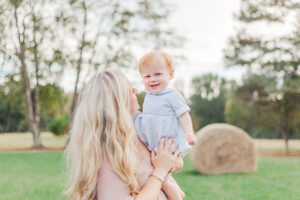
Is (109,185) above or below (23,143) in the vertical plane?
above

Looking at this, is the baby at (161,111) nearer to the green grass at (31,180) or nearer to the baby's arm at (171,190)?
the baby's arm at (171,190)

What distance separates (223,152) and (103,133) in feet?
29.0

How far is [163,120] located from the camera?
2.80 metres

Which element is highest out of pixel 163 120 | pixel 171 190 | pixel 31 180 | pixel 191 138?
pixel 163 120

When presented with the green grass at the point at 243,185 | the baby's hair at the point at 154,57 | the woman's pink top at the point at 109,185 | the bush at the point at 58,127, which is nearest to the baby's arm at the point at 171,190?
the woman's pink top at the point at 109,185

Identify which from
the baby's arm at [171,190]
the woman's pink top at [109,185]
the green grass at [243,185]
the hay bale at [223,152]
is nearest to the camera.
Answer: the woman's pink top at [109,185]

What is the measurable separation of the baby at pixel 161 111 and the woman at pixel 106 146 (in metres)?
0.38

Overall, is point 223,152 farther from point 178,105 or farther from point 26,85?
point 26,85

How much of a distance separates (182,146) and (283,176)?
7.88m

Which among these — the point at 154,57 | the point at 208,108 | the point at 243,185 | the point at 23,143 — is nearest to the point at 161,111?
the point at 154,57

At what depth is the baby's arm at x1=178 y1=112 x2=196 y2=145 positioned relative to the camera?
2.74 meters

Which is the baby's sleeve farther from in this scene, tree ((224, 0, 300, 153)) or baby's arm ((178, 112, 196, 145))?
tree ((224, 0, 300, 153))

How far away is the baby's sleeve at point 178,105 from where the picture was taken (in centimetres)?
280

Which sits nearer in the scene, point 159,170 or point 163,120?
point 159,170
